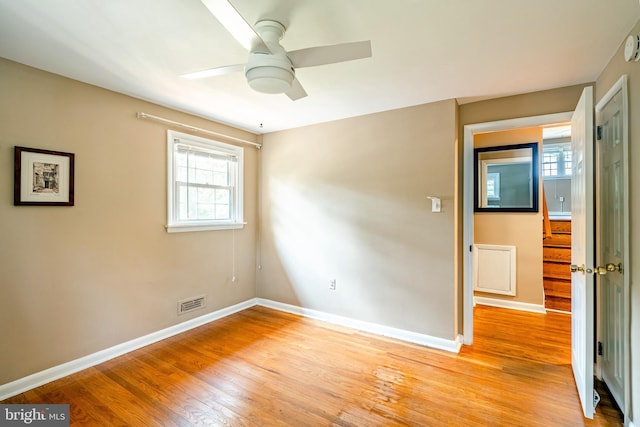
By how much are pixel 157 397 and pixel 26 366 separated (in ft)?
3.36

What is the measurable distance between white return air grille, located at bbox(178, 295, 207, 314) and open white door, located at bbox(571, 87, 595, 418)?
11.1ft

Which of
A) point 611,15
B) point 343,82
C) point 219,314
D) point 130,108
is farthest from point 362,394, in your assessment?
point 130,108

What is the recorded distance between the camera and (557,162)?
6539mm

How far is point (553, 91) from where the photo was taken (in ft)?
8.21

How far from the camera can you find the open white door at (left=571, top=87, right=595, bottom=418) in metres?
1.78

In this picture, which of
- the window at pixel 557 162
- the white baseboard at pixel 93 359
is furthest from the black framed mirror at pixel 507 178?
the white baseboard at pixel 93 359

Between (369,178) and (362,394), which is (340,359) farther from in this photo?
(369,178)

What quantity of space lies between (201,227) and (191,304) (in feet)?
2.82

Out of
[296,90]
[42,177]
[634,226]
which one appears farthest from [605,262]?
[42,177]

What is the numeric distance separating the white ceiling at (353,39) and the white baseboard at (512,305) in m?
2.73

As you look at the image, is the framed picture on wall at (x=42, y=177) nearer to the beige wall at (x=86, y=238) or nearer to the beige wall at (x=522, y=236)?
the beige wall at (x=86, y=238)

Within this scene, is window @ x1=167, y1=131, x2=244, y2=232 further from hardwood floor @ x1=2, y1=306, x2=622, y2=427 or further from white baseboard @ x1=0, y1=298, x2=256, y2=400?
hardwood floor @ x1=2, y1=306, x2=622, y2=427

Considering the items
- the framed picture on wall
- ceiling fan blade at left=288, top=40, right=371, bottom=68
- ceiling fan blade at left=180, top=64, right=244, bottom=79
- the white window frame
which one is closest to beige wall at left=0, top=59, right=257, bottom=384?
the framed picture on wall

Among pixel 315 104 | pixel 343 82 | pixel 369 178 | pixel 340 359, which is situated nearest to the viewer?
pixel 343 82
